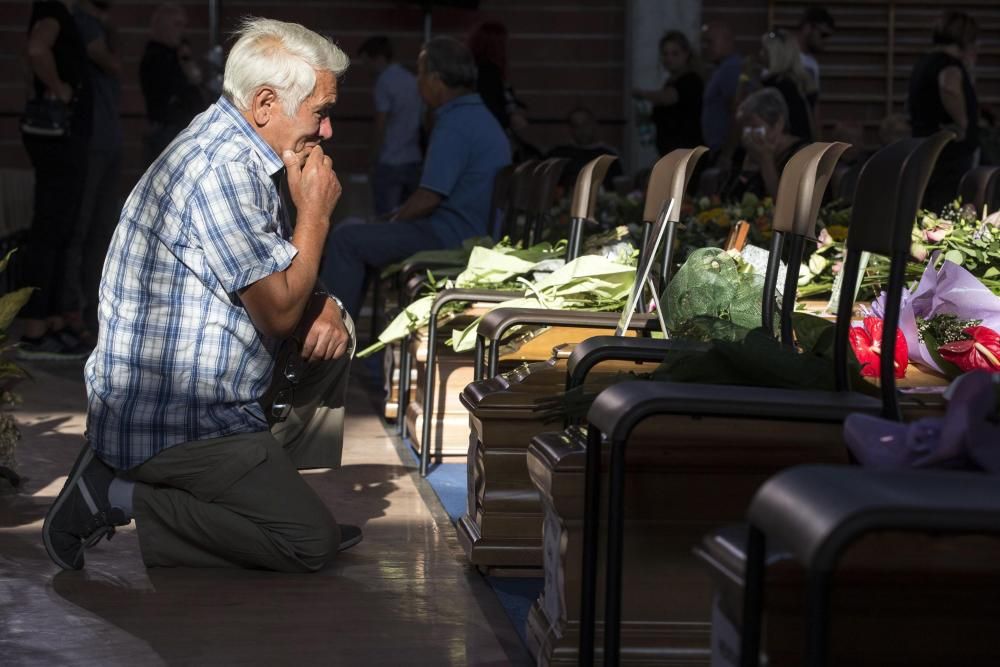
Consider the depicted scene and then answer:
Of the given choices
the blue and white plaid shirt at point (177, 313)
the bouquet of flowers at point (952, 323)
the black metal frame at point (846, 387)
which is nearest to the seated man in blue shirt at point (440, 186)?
the blue and white plaid shirt at point (177, 313)

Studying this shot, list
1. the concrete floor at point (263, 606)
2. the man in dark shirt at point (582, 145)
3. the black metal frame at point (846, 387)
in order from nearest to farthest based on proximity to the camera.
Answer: the black metal frame at point (846, 387)
the concrete floor at point (263, 606)
the man in dark shirt at point (582, 145)

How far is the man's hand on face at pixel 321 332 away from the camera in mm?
A: 3088

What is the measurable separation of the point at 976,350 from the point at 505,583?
3.20 ft

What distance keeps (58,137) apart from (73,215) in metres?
0.39

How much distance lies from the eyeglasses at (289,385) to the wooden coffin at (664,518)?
981mm

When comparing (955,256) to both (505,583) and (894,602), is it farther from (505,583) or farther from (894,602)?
(894,602)

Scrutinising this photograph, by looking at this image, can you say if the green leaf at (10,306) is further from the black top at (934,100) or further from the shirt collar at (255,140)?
the black top at (934,100)

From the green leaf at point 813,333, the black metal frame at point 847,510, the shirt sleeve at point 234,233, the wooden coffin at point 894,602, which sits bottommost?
the wooden coffin at point 894,602

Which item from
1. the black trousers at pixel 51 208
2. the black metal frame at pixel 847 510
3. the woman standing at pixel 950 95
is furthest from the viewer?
the woman standing at pixel 950 95

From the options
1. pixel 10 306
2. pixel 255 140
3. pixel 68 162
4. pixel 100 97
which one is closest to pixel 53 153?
pixel 68 162

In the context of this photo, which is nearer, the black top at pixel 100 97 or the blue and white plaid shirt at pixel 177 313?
the blue and white plaid shirt at pixel 177 313

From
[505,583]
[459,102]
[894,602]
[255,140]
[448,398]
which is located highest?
[459,102]

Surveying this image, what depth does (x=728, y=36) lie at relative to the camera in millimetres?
8008

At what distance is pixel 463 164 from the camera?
5.49m
